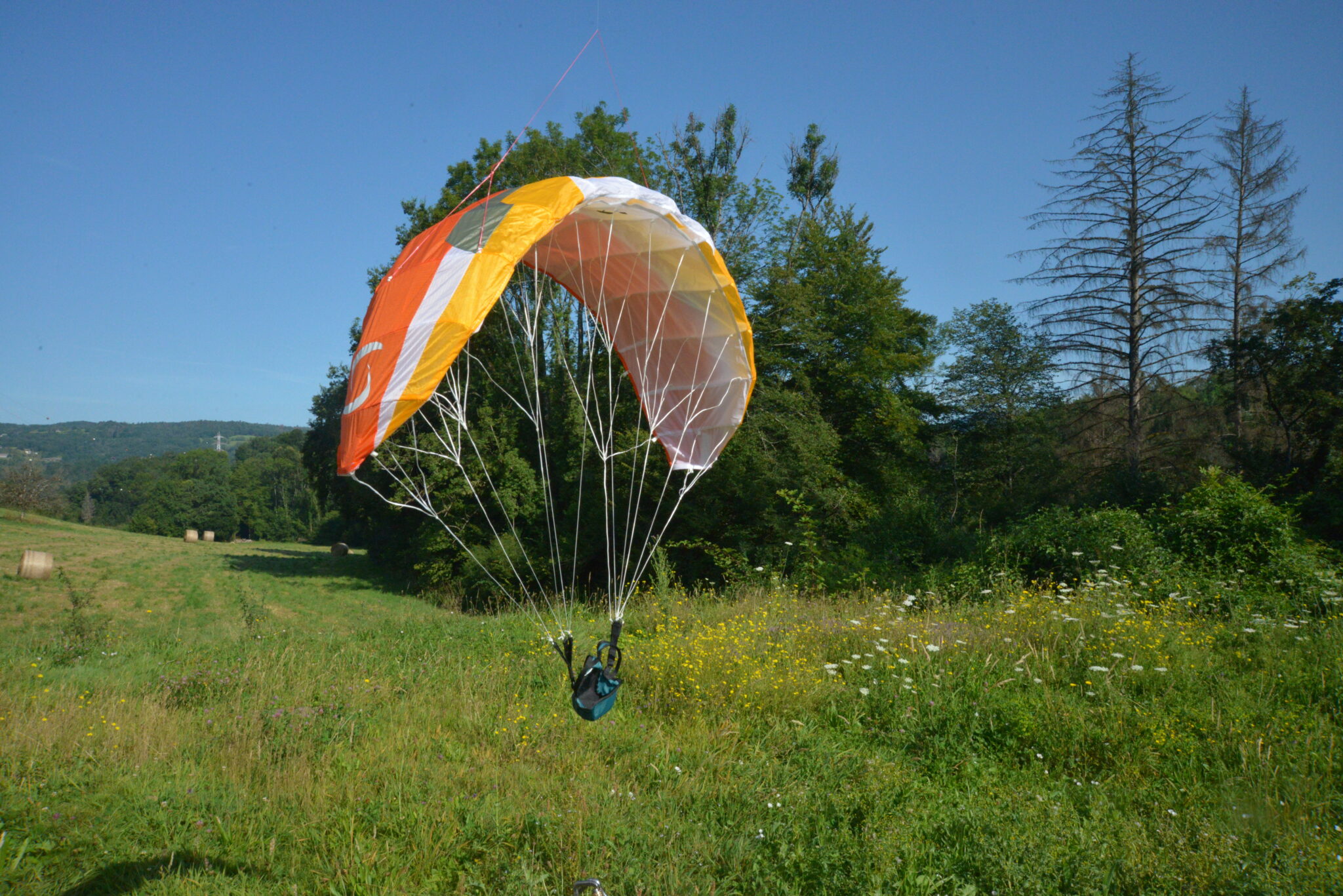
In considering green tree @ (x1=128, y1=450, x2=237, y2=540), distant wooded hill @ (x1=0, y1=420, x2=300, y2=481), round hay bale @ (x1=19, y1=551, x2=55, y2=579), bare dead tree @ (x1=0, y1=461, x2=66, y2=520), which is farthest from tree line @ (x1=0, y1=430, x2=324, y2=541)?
round hay bale @ (x1=19, y1=551, x2=55, y2=579)

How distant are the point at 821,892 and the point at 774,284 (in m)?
17.5

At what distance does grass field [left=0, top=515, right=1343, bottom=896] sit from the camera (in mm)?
3488

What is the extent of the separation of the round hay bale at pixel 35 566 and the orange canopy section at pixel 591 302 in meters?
21.0

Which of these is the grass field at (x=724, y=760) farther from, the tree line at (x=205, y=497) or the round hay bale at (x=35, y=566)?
the tree line at (x=205, y=497)

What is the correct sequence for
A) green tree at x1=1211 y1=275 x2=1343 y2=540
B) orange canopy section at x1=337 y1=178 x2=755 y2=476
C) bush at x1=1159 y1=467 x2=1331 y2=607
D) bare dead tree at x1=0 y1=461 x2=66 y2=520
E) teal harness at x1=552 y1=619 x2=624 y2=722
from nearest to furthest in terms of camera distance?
1. orange canopy section at x1=337 y1=178 x2=755 y2=476
2. teal harness at x1=552 y1=619 x2=624 y2=722
3. bush at x1=1159 y1=467 x2=1331 y2=607
4. green tree at x1=1211 y1=275 x2=1343 y2=540
5. bare dead tree at x1=0 y1=461 x2=66 y2=520

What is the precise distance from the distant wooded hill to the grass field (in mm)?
121732

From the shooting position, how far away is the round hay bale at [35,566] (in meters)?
18.7

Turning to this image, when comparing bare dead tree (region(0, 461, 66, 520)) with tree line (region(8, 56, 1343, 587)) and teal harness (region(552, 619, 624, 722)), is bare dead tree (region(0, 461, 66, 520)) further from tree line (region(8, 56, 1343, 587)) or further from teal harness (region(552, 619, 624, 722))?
teal harness (region(552, 619, 624, 722))

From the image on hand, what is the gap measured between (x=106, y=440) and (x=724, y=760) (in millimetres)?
176619

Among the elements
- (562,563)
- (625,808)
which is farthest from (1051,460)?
(625,808)

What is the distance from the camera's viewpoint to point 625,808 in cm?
405

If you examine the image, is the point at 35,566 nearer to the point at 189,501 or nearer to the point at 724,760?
the point at 724,760

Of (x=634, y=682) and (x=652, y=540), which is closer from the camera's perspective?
(x=634, y=682)

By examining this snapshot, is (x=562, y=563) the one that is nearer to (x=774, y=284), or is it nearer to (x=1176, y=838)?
(x=774, y=284)
